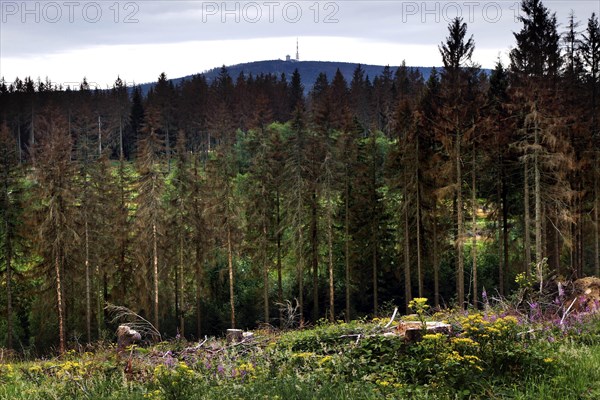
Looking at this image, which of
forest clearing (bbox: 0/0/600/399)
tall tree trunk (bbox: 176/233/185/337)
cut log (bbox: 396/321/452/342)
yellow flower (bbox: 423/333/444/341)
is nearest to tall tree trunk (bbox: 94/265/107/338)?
forest clearing (bbox: 0/0/600/399)

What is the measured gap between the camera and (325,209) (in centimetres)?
3628

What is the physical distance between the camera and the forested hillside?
95.8ft

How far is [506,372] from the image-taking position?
7.91 m

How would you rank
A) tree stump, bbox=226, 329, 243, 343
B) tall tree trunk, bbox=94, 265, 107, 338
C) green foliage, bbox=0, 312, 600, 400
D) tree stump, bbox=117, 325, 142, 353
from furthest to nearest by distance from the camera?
tall tree trunk, bbox=94, 265, 107, 338 → tree stump, bbox=226, 329, 243, 343 → tree stump, bbox=117, 325, 142, 353 → green foliage, bbox=0, 312, 600, 400

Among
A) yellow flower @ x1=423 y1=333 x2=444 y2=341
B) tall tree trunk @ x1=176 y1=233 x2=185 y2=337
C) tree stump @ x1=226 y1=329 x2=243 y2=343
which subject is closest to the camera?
yellow flower @ x1=423 y1=333 x2=444 y2=341

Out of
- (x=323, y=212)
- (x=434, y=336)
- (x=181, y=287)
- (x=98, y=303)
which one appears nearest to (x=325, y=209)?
(x=323, y=212)

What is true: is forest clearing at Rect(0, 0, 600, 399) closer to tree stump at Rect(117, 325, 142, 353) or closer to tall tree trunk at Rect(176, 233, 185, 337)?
tall tree trunk at Rect(176, 233, 185, 337)

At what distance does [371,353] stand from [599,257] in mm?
34229

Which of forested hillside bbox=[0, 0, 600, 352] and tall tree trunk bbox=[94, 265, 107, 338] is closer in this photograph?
forested hillside bbox=[0, 0, 600, 352]

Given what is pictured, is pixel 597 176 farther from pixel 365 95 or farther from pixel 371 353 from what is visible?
pixel 365 95

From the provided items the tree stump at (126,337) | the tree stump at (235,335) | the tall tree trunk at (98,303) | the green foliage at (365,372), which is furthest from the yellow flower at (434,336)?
Answer: the tall tree trunk at (98,303)

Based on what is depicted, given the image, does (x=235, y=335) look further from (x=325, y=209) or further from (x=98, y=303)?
(x=98, y=303)

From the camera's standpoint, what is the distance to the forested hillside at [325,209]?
2919cm

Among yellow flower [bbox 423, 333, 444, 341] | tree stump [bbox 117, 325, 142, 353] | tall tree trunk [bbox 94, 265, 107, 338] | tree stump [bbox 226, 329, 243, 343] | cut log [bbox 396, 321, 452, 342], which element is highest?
yellow flower [bbox 423, 333, 444, 341]
